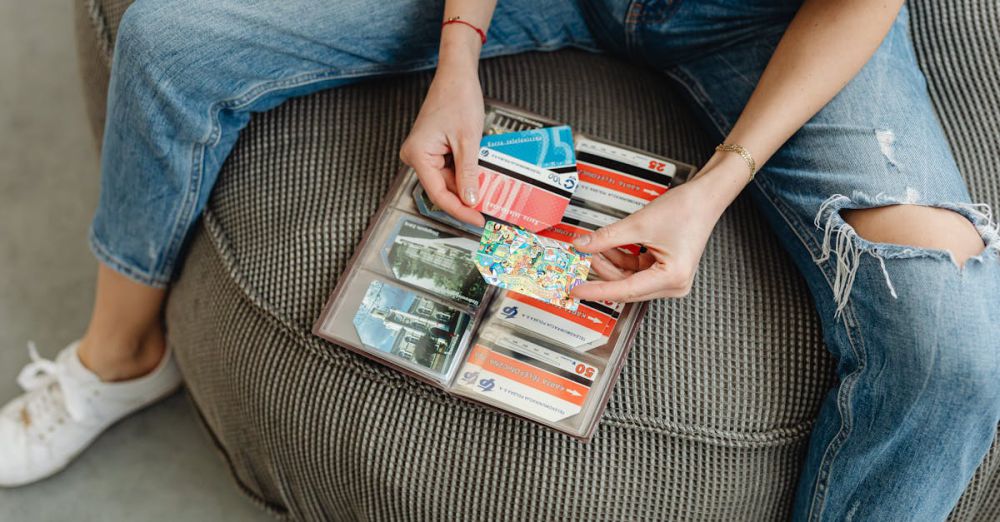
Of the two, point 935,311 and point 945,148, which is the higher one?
point 945,148

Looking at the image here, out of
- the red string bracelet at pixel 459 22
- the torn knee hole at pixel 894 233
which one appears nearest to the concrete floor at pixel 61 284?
the red string bracelet at pixel 459 22

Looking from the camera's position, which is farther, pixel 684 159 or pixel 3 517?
pixel 3 517

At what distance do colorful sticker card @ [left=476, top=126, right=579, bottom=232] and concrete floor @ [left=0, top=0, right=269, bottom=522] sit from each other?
67cm

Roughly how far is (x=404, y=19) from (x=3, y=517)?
0.96 m

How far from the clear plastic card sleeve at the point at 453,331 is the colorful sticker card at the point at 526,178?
0.06 meters

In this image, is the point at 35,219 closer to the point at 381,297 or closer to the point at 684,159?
the point at 381,297

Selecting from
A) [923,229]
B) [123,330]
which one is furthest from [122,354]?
[923,229]

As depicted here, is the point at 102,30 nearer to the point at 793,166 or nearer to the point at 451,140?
the point at 451,140

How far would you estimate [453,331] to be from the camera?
0.86m

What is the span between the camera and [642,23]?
0.97 metres

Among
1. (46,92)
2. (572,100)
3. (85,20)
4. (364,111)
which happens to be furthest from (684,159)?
(46,92)

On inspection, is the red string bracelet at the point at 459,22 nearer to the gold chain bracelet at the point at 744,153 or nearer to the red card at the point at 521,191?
the red card at the point at 521,191

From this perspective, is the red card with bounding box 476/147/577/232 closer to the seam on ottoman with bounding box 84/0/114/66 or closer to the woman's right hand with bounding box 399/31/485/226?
the woman's right hand with bounding box 399/31/485/226

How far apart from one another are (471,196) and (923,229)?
485 millimetres
